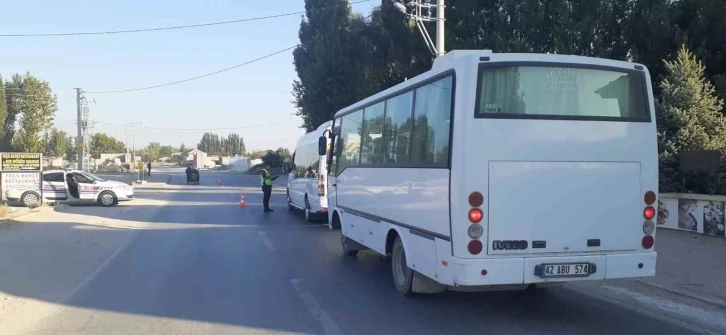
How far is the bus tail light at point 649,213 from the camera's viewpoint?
22.9ft

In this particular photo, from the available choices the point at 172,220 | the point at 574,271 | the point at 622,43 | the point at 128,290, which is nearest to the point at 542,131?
the point at 574,271

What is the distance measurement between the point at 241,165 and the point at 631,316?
325 feet

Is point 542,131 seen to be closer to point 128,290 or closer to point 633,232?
point 633,232

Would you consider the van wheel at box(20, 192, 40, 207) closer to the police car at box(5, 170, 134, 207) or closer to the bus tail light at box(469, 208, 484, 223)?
the police car at box(5, 170, 134, 207)

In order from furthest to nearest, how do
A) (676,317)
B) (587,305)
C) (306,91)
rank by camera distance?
(306,91)
(587,305)
(676,317)

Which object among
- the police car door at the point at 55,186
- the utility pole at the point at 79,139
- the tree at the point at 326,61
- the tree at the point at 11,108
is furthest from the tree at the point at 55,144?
the police car door at the point at 55,186

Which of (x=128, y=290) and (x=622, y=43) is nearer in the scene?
(x=128, y=290)

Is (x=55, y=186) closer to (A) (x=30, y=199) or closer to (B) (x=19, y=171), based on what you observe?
(A) (x=30, y=199)

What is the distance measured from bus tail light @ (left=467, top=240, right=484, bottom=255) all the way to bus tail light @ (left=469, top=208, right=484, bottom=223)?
0.72ft

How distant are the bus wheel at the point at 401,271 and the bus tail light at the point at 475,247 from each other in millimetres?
1713

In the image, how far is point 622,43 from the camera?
Result: 71.0ft

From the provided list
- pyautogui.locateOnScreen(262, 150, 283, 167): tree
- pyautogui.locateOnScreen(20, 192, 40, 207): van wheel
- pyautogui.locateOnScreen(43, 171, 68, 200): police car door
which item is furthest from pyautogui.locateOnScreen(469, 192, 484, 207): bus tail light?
pyautogui.locateOnScreen(262, 150, 283, 167): tree

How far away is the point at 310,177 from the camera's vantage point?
62.1ft

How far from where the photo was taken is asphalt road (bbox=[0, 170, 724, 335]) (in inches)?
264
